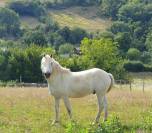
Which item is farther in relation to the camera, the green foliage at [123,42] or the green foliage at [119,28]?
the green foliage at [119,28]

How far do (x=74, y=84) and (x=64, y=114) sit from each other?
201 centimetres

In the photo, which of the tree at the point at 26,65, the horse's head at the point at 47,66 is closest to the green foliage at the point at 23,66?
the tree at the point at 26,65

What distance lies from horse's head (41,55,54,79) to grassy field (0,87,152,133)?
62.8 inches

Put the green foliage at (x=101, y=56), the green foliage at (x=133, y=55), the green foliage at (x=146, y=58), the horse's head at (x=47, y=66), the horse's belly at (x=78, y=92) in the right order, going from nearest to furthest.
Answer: the horse's head at (x=47, y=66) < the horse's belly at (x=78, y=92) < the green foliage at (x=101, y=56) < the green foliage at (x=146, y=58) < the green foliage at (x=133, y=55)

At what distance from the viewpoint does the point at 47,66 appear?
1502 centimetres

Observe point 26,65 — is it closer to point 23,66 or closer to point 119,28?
point 23,66

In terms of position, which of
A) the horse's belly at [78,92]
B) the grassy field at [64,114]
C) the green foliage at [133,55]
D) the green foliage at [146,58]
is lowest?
the green foliage at [146,58]

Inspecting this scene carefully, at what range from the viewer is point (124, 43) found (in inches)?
5389

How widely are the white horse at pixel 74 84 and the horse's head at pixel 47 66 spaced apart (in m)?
0.05

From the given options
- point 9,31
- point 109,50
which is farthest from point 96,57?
point 9,31

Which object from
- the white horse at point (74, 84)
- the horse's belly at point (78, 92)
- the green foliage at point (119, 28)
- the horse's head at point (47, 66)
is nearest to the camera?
the horse's head at point (47, 66)

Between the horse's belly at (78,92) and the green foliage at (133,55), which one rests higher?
the horse's belly at (78,92)

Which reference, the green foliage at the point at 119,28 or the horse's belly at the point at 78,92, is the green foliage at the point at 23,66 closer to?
the horse's belly at the point at 78,92

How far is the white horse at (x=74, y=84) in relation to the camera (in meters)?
15.6
